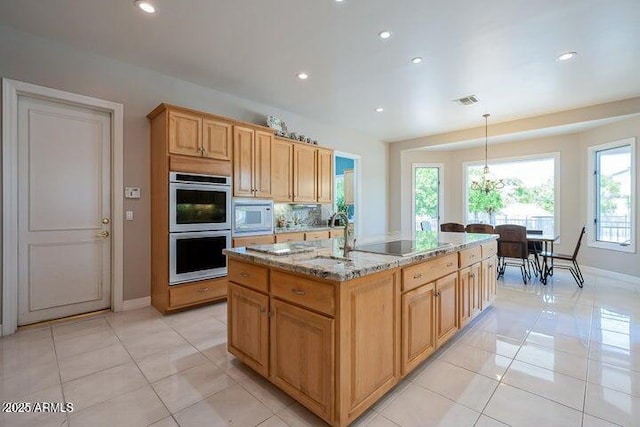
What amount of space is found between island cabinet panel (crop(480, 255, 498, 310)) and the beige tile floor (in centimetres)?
22

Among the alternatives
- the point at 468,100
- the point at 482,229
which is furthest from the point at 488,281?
the point at 468,100

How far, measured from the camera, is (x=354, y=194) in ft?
21.4

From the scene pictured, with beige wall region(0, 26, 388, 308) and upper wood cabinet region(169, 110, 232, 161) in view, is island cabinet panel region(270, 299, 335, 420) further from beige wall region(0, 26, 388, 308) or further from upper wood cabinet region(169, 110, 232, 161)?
beige wall region(0, 26, 388, 308)

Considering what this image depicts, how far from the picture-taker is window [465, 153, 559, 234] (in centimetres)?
611

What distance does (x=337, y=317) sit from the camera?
145 cm

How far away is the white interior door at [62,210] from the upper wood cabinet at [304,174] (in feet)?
8.07

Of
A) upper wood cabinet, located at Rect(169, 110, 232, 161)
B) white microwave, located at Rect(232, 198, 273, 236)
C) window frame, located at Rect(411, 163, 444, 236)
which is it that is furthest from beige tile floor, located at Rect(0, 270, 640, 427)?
window frame, located at Rect(411, 163, 444, 236)

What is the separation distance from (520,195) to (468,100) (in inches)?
129

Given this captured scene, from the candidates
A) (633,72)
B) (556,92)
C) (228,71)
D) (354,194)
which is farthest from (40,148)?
(633,72)

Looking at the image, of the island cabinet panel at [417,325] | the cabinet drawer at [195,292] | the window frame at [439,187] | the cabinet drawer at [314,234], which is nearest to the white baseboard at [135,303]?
the cabinet drawer at [195,292]

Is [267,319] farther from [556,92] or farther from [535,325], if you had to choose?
[556,92]

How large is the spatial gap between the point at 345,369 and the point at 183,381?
1.24 meters

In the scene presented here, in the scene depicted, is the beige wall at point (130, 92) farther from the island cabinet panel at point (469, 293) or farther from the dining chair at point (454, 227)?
the dining chair at point (454, 227)

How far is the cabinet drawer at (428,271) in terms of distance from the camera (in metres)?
1.89
